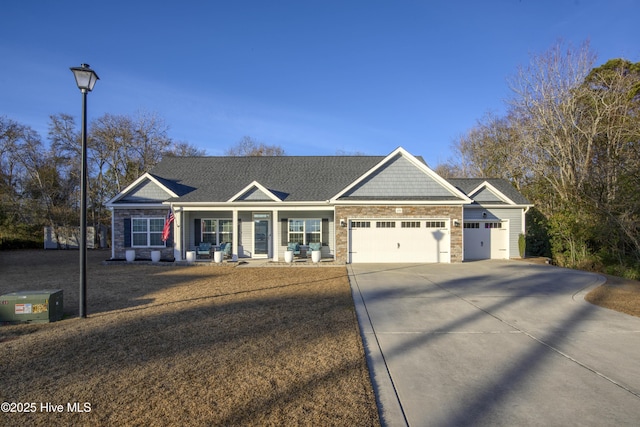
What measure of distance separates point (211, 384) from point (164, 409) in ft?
2.13

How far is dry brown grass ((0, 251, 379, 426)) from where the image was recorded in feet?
12.0

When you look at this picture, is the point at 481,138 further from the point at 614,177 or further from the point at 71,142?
the point at 71,142

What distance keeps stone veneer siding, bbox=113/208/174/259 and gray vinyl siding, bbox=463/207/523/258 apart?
50.4ft

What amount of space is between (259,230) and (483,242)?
1174 centimetres

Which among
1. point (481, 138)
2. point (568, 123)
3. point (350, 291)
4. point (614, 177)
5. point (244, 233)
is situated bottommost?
point (350, 291)

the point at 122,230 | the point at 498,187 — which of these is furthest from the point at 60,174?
the point at 498,187

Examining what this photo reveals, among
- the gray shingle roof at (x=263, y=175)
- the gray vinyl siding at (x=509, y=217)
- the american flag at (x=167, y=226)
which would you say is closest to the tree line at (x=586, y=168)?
the gray vinyl siding at (x=509, y=217)

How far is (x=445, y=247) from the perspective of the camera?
1695 centimetres

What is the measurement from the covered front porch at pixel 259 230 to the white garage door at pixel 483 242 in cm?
714

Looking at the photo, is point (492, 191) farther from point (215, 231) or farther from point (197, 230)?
point (197, 230)

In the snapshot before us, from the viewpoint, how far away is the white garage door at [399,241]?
1689 centimetres

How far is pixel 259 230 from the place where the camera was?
1906 cm

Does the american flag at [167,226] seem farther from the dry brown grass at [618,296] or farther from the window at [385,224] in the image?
the dry brown grass at [618,296]

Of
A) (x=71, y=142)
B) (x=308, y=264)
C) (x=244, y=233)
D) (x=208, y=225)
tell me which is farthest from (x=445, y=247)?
(x=71, y=142)
